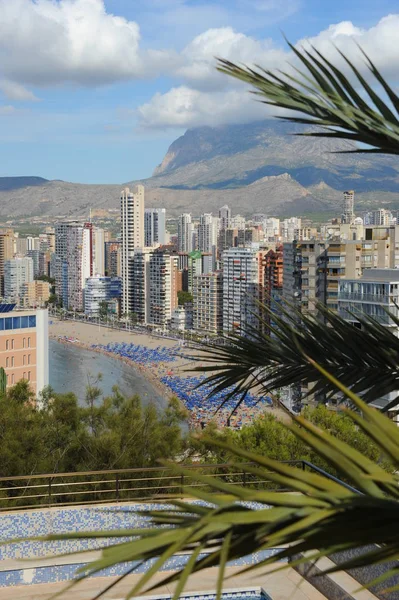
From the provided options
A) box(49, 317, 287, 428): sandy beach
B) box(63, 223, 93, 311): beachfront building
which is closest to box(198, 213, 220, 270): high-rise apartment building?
box(63, 223, 93, 311): beachfront building

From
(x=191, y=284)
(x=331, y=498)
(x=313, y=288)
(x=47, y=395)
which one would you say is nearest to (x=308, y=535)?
(x=331, y=498)

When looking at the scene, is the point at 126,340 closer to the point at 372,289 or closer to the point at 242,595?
the point at 372,289

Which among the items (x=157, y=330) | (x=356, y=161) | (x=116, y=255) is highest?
(x=356, y=161)

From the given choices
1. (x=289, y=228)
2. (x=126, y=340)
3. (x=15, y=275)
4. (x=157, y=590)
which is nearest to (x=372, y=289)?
(x=157, y=590)

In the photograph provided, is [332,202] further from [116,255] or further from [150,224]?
[116,255]

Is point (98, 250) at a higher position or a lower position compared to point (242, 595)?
lower

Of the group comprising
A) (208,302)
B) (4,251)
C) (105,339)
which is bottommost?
(105,339)
